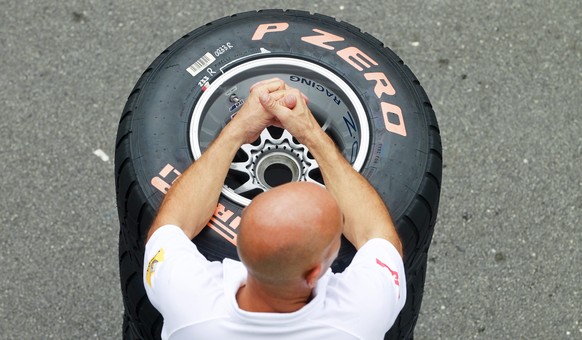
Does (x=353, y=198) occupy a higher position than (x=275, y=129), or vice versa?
(x=353, y=198)

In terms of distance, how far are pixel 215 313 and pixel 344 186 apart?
64cm

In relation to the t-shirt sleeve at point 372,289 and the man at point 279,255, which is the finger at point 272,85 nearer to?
the man at point 279,255

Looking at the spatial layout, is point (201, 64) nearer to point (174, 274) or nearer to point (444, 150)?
point (174, 274)

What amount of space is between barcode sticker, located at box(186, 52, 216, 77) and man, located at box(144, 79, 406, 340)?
1.00 ft

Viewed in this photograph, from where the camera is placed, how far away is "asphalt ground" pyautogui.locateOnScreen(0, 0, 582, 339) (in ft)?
12.5

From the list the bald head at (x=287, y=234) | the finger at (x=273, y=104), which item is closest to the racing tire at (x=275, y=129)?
the finger at (x=273, y=104)

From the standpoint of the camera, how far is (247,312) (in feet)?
7.09

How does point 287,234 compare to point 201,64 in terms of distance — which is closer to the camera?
point 287,234

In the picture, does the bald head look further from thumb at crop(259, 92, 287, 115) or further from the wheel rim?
the wheel rim

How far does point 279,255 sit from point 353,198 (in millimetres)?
651

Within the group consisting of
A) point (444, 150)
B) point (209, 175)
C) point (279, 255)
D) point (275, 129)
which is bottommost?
point (444, 150)

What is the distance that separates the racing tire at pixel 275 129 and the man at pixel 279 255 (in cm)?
16

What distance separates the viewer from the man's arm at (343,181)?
257cm

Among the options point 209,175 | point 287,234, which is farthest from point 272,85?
point 287,234
